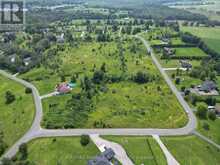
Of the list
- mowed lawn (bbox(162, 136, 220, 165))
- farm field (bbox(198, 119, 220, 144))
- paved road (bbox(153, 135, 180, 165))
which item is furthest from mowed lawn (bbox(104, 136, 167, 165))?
farm field (bbox(198, 119, 220, 144))

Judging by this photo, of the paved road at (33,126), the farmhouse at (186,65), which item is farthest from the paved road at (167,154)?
the farmhouse at (186,65)

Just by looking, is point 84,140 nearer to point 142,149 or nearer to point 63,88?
point 142,149

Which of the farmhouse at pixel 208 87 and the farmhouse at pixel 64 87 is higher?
the farmhouse at pixel 208 87

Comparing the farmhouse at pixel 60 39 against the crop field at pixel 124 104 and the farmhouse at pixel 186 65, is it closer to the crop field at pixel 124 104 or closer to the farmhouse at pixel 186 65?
the crop field at pixel 124 104

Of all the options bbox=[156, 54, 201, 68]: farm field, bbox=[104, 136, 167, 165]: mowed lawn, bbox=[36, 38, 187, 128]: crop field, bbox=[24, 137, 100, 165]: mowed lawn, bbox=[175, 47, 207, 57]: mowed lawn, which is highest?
bbox=[175, 47, 207, 57]: mowed lawn

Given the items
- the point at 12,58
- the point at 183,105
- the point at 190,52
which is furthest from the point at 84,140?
the point at 190,52

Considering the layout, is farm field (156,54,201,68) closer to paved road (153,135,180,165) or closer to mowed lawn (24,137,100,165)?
paved road (153,135,180,165)

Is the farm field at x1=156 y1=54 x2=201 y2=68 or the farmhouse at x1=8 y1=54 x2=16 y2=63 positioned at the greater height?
the farm field at x1=156 y1=54 x2=201 y2=68
